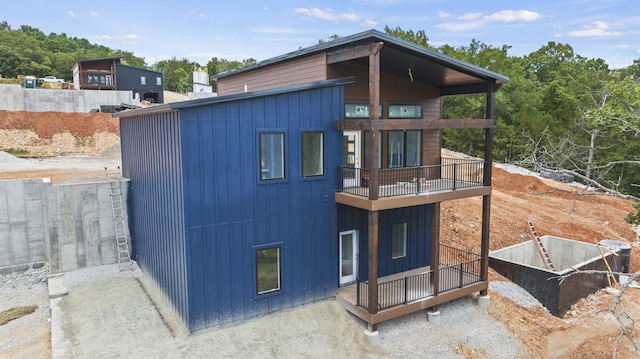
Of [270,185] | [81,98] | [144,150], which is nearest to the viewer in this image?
[270,185]

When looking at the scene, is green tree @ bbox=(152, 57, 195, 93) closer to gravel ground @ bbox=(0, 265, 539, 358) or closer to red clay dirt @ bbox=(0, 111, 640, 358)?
red clay dirt @ bbox=(0, 111, 640, 358)

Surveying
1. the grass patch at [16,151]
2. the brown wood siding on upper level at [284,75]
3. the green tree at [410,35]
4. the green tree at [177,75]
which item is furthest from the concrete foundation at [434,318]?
the green tree at [177,75]

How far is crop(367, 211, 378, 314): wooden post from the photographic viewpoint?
33.6 ft

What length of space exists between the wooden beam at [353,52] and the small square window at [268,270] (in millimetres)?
4915

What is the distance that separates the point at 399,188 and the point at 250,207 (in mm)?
4196

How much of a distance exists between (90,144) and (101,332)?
81.4ft

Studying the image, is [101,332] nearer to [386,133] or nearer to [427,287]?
[427,287]

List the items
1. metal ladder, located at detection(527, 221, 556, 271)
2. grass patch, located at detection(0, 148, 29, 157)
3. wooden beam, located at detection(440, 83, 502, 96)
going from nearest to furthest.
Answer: wooden beam, located at detection(440, 83, 502, 96)
metal ladder, located at detection(527, 221, 556, 271)
grass patch, located at detection(0, 148, 29, 157)

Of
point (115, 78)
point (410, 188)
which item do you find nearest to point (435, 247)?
point (410, 188)

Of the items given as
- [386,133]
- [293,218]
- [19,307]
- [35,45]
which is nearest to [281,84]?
[386,133]

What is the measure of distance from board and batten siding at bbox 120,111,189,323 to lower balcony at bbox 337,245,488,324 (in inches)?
164

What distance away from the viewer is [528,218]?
2188cm

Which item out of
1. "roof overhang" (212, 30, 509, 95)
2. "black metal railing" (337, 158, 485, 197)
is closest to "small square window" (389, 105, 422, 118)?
"roof overhang" (212, 30, 509, 95)

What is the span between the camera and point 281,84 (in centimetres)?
1295
